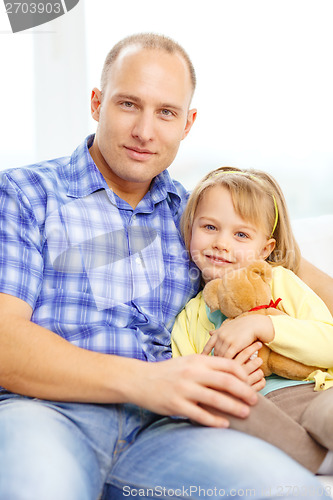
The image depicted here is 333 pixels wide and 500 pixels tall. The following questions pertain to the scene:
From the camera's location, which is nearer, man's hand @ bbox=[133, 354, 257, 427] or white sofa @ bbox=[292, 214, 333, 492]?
man's hand @ bbox=[133, 354, 257, 427]

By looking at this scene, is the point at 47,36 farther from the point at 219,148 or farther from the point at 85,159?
the point at 85,159

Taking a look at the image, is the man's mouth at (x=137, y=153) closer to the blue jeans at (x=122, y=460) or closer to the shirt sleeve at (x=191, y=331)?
the shirt sleeve at (x=191, y=331)

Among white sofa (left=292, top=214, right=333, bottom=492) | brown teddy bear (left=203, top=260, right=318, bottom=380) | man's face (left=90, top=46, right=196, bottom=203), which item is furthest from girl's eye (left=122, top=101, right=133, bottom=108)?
white sofa (left=292, top=214, right=333, bottom=492)

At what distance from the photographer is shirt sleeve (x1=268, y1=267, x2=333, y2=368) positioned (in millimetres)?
1316

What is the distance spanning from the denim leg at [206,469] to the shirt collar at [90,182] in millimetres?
655

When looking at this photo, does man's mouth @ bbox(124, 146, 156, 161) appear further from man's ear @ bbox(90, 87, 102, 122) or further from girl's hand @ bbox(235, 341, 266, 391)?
girl's hand @ bbox(235, 341, 266, 391)

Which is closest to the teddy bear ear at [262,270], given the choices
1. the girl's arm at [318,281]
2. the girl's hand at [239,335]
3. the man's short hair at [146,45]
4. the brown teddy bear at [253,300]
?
the brown teddy bear at [253,300]

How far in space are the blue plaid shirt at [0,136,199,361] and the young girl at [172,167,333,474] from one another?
0.08m

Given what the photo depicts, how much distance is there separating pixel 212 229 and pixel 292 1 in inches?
69.7

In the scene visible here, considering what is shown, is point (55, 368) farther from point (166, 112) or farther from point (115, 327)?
point (166, 112)

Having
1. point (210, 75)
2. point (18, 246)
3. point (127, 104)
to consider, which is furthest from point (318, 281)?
point (210, 75)

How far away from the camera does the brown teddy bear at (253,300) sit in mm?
1350

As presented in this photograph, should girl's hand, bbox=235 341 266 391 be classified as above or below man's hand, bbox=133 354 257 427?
below

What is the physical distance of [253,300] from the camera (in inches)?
53.5
